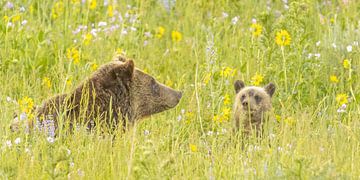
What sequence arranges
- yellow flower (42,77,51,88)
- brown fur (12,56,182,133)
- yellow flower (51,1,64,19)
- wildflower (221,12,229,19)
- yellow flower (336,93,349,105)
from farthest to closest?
wildflower (221,12,229,19), yellow flower (51,1,64,19), yellow flower (42,77,51,88), yellow flower (336,93,349,105), brown fur (12,56,182,133)

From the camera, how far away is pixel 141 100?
333 inches

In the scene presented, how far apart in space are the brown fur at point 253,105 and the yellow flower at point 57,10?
284 centimetres

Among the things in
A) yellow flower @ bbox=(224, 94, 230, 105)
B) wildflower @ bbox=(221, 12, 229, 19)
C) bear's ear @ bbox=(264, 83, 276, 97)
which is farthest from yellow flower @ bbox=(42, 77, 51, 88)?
wildflower @ bbox=(221, 12, 229, 19)

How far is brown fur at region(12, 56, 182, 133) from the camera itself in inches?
302

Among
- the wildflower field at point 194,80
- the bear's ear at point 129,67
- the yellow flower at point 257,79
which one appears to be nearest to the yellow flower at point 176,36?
the wildflower field at point 194,80

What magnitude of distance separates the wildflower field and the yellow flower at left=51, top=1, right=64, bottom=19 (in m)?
0.03

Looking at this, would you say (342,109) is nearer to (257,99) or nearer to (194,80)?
(257,99)

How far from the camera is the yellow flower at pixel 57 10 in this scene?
35.8 feet

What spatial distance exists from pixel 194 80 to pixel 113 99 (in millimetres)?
2199

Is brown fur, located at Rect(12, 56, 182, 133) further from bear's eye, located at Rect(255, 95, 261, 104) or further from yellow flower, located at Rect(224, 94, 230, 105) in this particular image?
bear's eye, located at Rect(255, 95, 261, 104)

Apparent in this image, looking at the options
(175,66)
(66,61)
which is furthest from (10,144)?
(175,66)

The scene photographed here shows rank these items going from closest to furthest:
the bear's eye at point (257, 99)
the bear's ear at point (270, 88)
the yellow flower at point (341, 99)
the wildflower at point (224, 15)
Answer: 1. the yellow flower at point (341, 99)
2. the bear's eye at point (257, 99)
3. the bear's ear at point (270, 88)
4. the wildflower at point (224, 15)

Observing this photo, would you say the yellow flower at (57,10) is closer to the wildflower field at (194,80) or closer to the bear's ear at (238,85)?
the wildflower field at (194,80)

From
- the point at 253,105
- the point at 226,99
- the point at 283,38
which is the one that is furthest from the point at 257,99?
the point at 283,38
